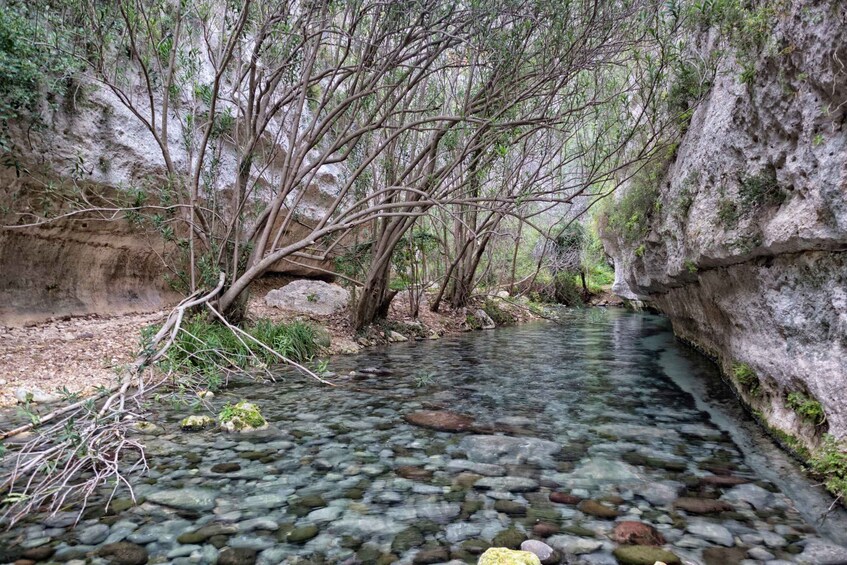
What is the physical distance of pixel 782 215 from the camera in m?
3.53

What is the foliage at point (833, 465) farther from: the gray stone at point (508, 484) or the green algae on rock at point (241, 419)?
the green algae on rock at point (241, 419)

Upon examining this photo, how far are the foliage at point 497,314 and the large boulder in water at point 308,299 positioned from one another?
5587 millimetres

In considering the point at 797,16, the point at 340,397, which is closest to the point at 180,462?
the point at 340,397

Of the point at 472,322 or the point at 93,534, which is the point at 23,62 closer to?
the point at 93,534

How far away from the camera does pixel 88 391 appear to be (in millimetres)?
5031

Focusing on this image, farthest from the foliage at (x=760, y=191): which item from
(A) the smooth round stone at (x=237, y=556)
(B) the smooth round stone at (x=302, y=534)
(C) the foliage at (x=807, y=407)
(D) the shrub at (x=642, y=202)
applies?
(A) the smooth round stone at (x=237, y=556)

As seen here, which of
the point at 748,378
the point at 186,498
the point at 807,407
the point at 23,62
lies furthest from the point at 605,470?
the point at 23,62

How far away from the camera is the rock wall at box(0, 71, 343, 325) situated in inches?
272

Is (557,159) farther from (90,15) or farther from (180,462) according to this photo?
(180,462)

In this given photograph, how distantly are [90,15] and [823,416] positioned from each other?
897 centimetres

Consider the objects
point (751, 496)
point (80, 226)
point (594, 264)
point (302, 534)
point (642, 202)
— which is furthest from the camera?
point (594, 264)

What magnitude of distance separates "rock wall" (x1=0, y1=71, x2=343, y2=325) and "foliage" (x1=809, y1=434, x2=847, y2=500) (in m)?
6.48

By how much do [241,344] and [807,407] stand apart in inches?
256

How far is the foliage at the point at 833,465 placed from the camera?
2811 mm
